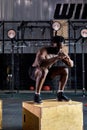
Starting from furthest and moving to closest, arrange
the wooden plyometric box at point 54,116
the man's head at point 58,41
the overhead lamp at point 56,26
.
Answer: the overhead lamp at point 56,26 < the man's head at point 58,41 < the wooden plyometric box at point 54,116

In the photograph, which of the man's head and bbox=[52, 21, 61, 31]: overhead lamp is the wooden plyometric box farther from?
bbox=[52, 21, 61, 31]: overhead lamp

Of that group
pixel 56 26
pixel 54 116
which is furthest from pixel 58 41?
pixel 56 26

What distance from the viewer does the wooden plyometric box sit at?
3.52 meters

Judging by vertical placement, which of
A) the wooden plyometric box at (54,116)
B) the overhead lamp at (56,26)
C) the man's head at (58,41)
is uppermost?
the overhead lamp at (56,26)

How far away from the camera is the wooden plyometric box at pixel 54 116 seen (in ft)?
11.6

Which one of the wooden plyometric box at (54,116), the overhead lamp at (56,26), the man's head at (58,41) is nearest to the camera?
the wooden plyometric box at (54,116)

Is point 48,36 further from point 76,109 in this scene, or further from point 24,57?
point 76,109

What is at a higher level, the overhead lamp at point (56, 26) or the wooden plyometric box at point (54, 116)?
the overhead lamp at point (56, 26)

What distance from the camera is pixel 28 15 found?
10227 millimetres

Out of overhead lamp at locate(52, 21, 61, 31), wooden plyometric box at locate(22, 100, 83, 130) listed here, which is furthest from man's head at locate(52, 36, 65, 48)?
overhead lamp at locate(52, 21, 61, 31)

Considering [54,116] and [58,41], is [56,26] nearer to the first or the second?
[58,41]

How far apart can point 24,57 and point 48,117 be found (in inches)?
262

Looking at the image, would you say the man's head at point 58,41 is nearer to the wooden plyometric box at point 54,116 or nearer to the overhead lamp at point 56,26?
the wooden plyometric box at point 54,116

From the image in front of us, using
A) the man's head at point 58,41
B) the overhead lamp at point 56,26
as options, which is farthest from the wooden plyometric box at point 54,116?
the overhead lamp at point 56,26
